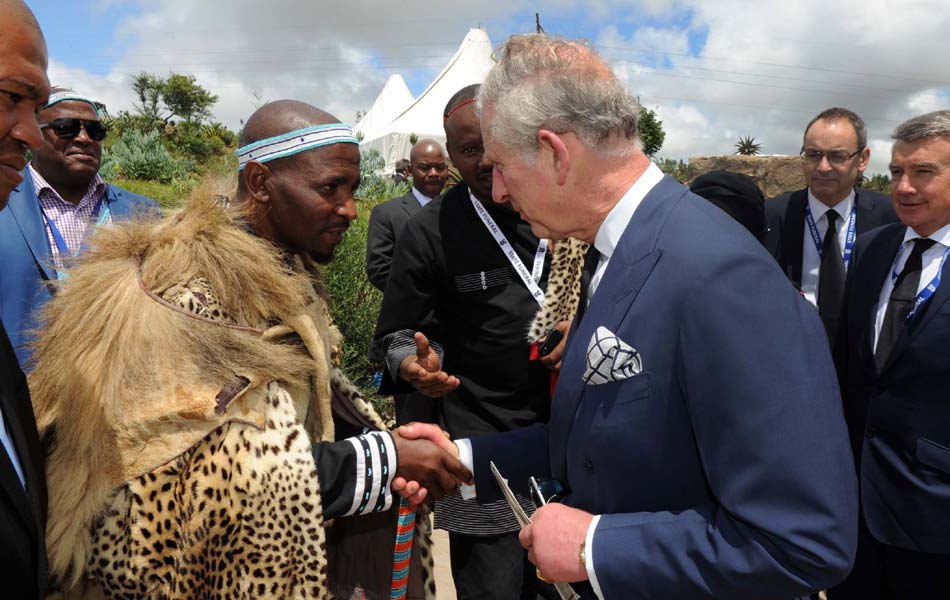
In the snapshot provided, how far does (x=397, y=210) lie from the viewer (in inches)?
267

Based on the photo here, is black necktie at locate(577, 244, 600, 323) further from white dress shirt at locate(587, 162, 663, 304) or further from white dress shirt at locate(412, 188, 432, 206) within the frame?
white dress shirt at locate(412, 188, 432, 206)

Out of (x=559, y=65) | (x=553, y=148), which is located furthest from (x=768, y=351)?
(x=559, y=65)

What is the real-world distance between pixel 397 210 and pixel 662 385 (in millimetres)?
5439

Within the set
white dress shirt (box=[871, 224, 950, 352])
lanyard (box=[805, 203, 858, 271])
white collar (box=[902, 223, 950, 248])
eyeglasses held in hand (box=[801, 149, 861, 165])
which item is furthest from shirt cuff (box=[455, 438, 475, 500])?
eyeglasses held in hand (box=[801, 149, 861, 165])

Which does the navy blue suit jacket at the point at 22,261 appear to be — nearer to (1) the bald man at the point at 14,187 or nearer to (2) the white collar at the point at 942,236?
(1) the bald man at the point at 14,187

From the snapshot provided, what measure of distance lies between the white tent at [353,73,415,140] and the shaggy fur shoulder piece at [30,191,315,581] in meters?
39.9

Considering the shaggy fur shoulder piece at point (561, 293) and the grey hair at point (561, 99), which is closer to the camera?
the grey hair at point (561, 99)

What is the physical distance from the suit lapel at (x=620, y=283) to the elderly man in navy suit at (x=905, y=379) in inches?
80.2

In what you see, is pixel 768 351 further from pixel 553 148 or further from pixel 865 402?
pixel 865 402

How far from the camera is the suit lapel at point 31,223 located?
3.55 m

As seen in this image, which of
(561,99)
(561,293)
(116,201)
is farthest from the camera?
(116,201)

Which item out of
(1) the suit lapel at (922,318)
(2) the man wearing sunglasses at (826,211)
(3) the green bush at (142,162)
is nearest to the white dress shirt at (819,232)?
(2) the man wearing sunglasses at (826,211)

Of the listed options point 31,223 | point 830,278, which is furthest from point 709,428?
point 830,278

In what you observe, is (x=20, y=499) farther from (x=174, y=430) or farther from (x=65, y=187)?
(x=65, y=187)
